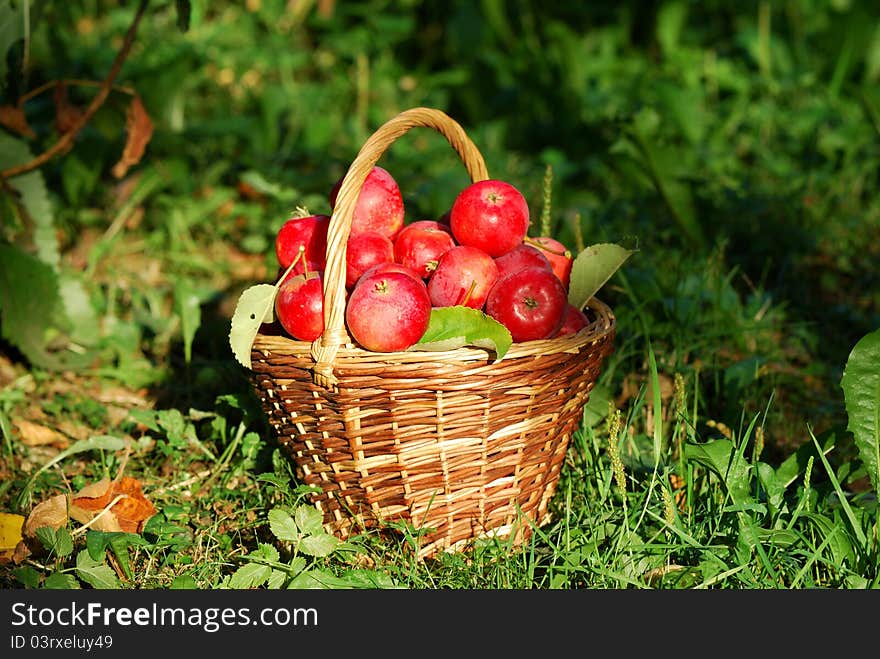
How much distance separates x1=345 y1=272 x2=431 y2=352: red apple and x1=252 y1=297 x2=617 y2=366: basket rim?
2cm

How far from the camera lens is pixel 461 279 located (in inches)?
80.3

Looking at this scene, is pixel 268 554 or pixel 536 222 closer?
pixel 268 554

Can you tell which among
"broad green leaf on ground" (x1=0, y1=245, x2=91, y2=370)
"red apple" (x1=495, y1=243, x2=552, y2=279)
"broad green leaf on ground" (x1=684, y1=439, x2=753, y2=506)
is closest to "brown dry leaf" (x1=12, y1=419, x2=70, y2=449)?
"broad green leaf on ground" (x1=0, y1=245, x2=91, y2=370)

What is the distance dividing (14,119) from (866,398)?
2.30m

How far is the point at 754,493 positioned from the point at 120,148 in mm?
2576

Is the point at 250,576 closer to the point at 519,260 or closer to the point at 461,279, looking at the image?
the point at 461,279

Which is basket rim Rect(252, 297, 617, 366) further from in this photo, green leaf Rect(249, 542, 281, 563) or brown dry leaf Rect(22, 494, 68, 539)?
brown dry leaf Rect(22, 494, 68, 539)

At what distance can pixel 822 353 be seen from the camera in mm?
2920

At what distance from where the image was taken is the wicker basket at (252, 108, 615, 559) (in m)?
1.85

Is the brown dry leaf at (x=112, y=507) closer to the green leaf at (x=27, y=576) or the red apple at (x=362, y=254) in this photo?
the green leaf at (x=27, y=576)

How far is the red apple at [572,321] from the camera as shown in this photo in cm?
206

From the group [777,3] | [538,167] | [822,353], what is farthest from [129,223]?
[777,3]

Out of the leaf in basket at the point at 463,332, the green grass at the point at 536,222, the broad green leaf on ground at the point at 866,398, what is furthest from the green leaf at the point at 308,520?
the broad green leaf on ground at the point at 866,398

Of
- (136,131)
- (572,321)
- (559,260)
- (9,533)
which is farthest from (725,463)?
(136,131)
